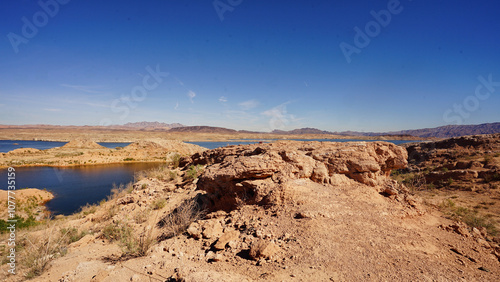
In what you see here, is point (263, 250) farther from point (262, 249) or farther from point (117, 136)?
point (117, 136)

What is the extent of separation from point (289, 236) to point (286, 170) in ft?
6.66


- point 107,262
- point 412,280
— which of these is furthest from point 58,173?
point 412,280

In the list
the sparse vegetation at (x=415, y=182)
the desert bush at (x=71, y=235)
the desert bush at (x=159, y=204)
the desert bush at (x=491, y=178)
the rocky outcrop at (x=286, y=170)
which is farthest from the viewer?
the desert bush at (x=491, y=178)

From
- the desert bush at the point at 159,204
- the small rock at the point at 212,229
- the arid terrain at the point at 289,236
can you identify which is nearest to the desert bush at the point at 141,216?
the arid terrain at the point at 289,236

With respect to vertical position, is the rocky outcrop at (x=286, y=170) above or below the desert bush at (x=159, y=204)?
above

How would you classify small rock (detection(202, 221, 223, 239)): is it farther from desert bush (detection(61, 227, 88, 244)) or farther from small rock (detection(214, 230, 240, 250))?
desert bush (detection(61, 227, 88, 244))

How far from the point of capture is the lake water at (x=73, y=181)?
16797 mm

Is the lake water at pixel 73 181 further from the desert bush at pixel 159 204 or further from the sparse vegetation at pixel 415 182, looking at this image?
the sparse vegetation at pixel 415 182

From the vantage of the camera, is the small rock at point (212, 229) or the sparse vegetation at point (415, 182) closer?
the small rock at point (212, 229)

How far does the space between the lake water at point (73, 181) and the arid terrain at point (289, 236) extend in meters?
11.6

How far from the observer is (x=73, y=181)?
23172mm

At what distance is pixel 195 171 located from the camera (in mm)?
10391

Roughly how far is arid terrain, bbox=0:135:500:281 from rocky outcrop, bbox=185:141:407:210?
30mm

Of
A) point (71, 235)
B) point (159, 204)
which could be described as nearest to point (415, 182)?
point (159, 204)
